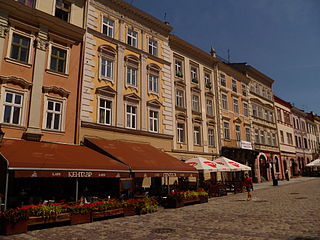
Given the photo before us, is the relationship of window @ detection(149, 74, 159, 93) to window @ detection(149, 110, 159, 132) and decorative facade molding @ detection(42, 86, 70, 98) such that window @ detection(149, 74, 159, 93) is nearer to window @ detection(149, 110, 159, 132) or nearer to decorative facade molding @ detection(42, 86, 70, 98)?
window @ detection(149, 110, 159, 132)

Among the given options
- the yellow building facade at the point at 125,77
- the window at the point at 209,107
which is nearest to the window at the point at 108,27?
the yellow building facade at the point at 125,77

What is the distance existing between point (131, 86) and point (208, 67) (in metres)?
11.9

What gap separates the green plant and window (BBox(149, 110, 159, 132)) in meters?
12.1

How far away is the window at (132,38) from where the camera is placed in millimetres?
20538

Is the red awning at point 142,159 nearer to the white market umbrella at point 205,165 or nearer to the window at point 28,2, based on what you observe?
the white market umbrella at point 205,165

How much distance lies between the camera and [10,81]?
1358 cm

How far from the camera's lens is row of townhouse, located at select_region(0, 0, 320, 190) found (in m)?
14.2

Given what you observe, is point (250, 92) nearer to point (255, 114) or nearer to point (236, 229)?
point (255, 114)

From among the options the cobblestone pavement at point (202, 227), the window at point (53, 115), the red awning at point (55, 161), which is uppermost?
the window at point (53, 115)

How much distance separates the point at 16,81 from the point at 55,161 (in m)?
5.60

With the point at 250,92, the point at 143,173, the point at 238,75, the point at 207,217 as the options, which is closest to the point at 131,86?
the point at 143,173

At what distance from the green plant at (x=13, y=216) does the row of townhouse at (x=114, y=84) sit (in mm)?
5402

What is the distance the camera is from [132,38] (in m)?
20.8

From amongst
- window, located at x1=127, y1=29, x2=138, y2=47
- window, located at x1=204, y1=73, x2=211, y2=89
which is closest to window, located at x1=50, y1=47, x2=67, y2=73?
window, located at x1=127, y1=29, x2=138, y2=47
